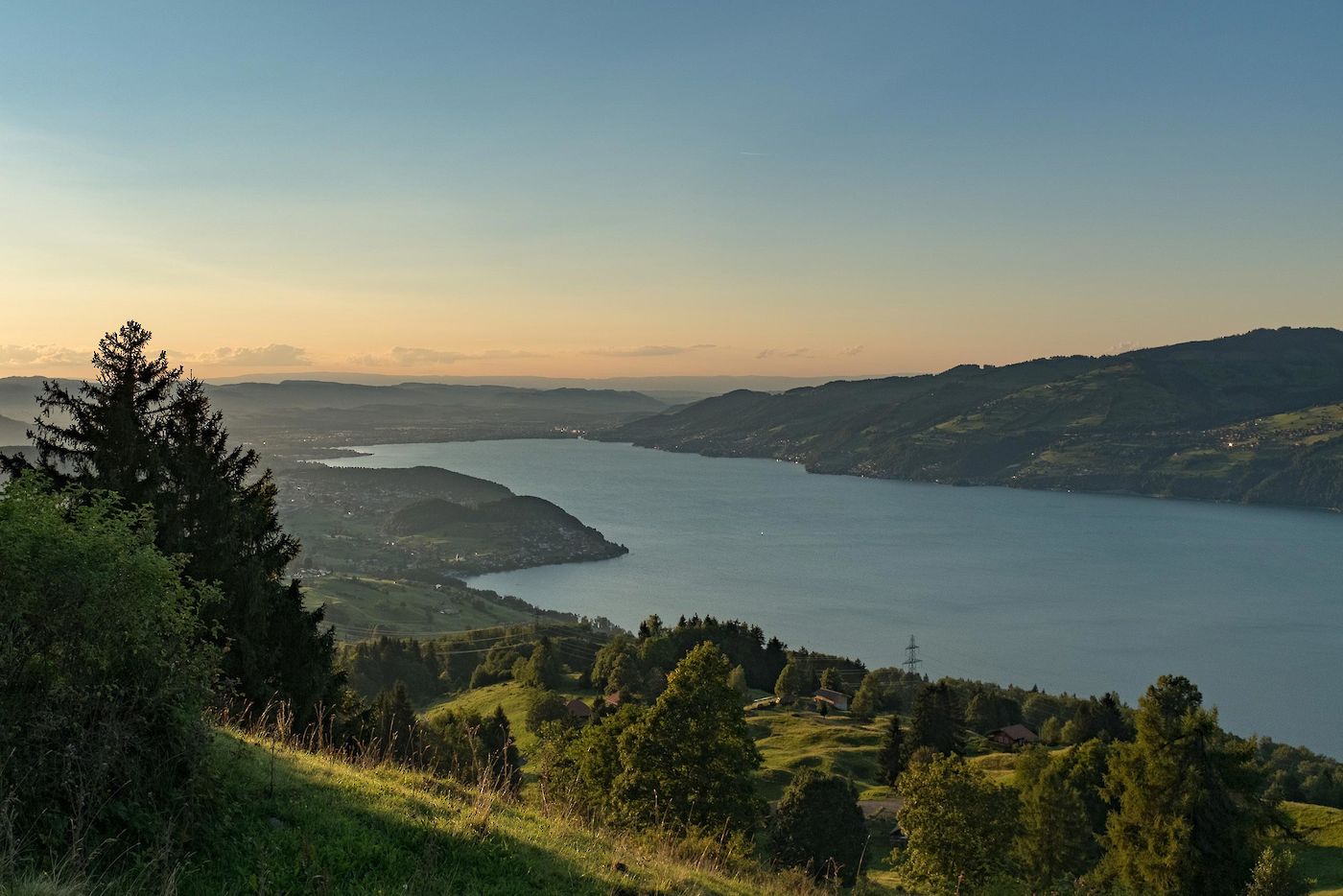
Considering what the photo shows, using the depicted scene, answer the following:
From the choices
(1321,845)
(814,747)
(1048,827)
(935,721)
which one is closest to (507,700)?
(814,747)

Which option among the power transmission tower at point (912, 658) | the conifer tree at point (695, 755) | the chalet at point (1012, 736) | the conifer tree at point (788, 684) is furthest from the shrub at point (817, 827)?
the power transmission tower at point (912, 658)

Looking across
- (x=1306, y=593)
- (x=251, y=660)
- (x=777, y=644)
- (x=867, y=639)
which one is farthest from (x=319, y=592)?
(x=1306, y=593)

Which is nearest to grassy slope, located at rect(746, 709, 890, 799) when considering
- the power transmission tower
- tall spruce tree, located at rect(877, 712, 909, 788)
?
tall spruce tree, located at rect(877, 712, 909, 788)

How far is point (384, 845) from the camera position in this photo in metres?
7.31

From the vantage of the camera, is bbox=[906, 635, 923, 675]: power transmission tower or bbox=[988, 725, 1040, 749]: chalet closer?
bbox=[988, 725, 1040, 749]: chalet

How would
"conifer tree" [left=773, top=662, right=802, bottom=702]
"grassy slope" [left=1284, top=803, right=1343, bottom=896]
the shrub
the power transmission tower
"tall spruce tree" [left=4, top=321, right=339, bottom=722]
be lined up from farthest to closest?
the power transmission tower < "conifer tree" [left=773, top=662, right=802, bottom=702] < "grassy slope" [left=1284, top=803, right=1343, bottom=896] < the shrub < "tall spruce tree" [left=4, top=321, right=339, bottom=722]

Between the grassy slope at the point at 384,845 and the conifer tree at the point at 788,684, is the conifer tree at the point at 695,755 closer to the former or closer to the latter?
the grassy slope at the point at 384,845

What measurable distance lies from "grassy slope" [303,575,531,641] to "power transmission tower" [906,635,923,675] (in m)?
71.8

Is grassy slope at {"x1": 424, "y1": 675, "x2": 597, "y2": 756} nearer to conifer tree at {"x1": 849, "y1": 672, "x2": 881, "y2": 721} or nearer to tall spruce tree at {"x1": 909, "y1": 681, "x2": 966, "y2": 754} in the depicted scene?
conifer tree at {"x1": 849, "y1": 672, "x2": 881, "y2": 721}

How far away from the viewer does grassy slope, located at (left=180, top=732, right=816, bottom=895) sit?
6602mm

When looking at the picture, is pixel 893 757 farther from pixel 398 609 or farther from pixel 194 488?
pixel 398 609

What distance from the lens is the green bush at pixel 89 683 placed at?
5.91m

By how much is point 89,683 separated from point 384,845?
2.75 m

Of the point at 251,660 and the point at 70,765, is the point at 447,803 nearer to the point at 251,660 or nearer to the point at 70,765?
the point at 70,765
